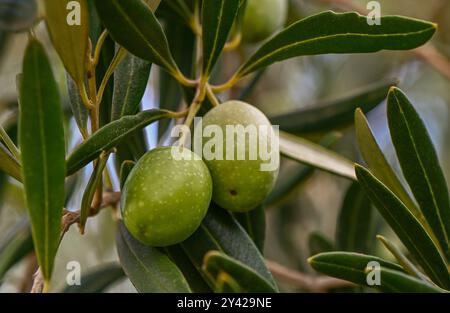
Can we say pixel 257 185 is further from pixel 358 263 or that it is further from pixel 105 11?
pixel 105 11

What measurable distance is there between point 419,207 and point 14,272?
1.62 meters

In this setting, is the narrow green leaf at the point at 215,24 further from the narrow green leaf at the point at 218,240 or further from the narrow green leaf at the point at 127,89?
the narrow green leaf at the point at 218,240

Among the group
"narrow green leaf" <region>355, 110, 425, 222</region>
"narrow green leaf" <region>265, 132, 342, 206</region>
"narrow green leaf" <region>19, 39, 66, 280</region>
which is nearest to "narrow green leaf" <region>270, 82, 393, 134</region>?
"narrow green leaf" <region>265, 132, 342, 206</region>

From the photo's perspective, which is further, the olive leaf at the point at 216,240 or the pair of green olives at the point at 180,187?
the olive leaf at the point at 216,240

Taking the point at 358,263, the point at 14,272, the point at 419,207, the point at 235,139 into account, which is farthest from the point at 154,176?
the point at 14,272

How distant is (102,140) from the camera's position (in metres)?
0.96

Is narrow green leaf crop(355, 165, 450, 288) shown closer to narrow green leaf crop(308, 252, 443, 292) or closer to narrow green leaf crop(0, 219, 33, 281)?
narrow green leaf crop(308, 252, 443, 292)

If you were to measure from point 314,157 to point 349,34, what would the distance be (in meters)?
0.32

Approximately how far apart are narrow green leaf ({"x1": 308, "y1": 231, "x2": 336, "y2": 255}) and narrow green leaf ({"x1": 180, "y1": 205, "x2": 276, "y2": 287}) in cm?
69

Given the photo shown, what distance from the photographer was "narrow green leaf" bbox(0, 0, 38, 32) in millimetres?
1717

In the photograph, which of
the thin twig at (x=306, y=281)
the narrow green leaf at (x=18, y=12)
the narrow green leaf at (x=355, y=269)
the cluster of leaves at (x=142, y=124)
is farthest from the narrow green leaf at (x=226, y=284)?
the narrow green leaf at (x=18, y=12)

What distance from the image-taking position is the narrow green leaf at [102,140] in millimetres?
940

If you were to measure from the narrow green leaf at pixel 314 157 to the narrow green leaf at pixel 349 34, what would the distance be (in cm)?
23

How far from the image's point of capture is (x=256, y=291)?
866 millimetres
